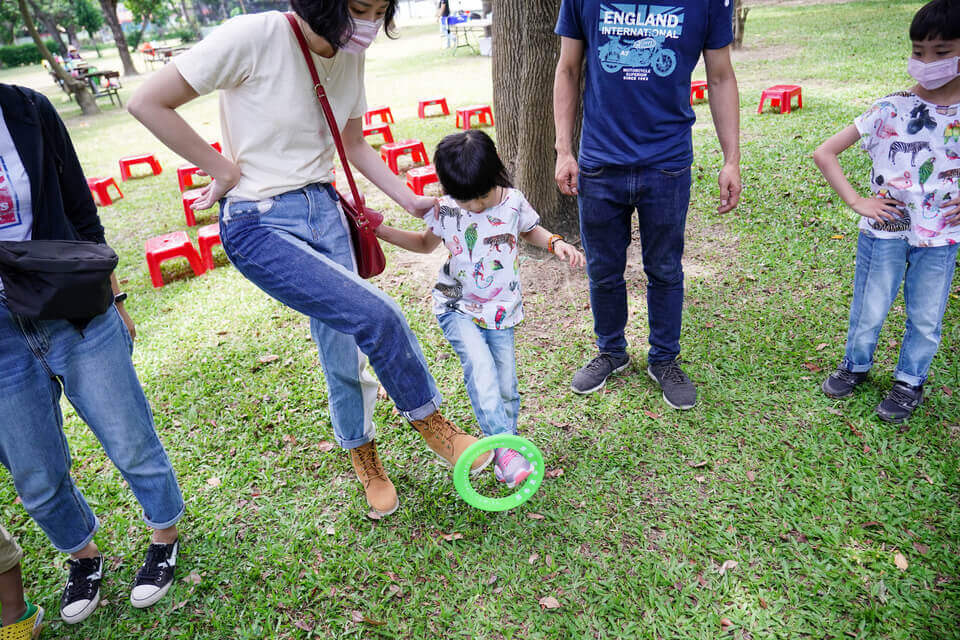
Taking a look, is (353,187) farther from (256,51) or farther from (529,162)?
(529,162)

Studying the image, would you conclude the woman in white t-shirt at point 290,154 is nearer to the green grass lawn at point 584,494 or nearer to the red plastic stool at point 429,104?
the green grass lawn at point 584,494

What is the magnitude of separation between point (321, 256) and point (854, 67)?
10.8m

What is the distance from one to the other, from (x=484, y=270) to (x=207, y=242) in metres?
3.92

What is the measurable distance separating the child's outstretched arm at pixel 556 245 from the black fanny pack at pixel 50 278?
1556 mm

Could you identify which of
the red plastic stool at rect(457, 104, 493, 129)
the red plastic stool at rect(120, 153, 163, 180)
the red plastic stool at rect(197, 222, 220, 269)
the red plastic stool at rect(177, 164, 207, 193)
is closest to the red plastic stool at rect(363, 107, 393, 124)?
the red plastic stool at rect(457, 104, 493, 129)

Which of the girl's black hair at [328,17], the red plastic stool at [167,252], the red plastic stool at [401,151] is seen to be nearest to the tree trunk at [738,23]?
the red plastic stool at [401,151]

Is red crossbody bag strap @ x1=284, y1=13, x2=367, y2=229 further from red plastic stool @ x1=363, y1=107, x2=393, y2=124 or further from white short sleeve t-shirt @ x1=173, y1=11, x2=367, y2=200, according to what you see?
red plastic stool @ x1=363, y1=107, x2=393, y2=124

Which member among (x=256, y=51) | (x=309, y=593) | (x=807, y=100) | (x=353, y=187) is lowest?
(x=309, y=593)

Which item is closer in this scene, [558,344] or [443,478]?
[443,478]

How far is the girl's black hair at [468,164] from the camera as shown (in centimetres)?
239

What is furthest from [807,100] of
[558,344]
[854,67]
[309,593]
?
[309,593]

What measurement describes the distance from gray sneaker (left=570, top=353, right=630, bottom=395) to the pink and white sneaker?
0.92 m

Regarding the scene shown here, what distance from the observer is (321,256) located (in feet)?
6.95

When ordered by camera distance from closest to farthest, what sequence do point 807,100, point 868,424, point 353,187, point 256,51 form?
point 256,51 < point 353,187 < point 868,424 < point 807,100
